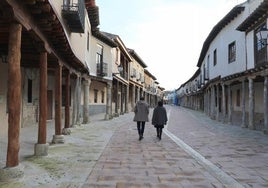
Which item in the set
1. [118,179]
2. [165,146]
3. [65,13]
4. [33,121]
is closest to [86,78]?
[33,121]

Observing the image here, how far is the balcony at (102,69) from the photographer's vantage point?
25.1 m

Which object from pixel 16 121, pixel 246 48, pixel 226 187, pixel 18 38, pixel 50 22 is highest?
pixel 246 48

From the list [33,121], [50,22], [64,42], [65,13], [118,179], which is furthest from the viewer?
[33,121]

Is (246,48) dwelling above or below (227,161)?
above

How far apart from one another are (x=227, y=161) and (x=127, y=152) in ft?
8.99

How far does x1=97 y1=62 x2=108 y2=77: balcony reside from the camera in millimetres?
25125

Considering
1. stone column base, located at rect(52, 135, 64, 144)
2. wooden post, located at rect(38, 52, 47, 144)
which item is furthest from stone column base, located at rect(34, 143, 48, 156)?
stone column base, located at rect(52, 135, 64, 144)

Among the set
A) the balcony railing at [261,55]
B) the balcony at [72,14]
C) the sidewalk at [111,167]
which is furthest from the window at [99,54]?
the sidewalk at [111,167]

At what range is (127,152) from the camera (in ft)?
33.6

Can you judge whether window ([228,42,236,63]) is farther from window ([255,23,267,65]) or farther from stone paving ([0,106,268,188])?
stone paving ([0,106,268,188])

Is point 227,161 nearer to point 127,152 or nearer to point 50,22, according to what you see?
point 127,152

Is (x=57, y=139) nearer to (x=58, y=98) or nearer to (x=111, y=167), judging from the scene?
(x=58, y=98)

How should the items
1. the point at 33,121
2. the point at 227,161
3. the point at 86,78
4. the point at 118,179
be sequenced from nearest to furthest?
1. the point at 118,179
2. the point at 227,161
3. the point at 33,121
4. the point at 86,78

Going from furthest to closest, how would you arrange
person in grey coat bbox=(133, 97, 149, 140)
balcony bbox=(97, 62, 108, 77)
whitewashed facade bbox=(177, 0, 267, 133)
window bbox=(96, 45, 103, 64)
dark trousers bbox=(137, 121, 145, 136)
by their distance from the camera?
window bbox=(96, 45, 103, 64) < balcony bbox=(97, 62, 108, 77) < whitewashed facade bbox=(177, 0, 267, 133) < dark trousers bbox=(137, 121, 145, 136) < person in grey coat bbox=(133, 97, 149, 140)
